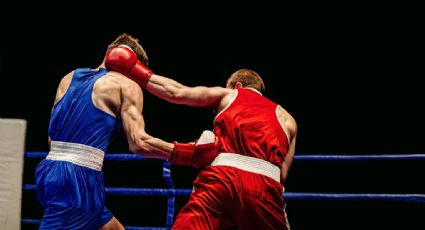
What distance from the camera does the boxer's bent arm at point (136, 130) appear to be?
2457mm

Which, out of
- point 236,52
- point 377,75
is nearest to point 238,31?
point 236,52

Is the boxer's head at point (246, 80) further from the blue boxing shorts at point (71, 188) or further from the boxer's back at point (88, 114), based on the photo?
the blue boxing shorts at point (71, 188)

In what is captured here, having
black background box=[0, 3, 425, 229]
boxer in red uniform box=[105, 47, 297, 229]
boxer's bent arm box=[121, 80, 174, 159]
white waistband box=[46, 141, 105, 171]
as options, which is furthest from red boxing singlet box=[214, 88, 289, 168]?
black background box=[0, 3, 425, 229]

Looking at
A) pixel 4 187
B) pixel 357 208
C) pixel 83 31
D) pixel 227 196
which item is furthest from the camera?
pixel 357 208

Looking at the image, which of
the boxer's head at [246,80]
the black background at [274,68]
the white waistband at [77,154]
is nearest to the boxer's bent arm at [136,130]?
the white waistband at [77,154]

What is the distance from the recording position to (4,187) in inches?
114

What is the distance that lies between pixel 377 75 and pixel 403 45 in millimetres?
633

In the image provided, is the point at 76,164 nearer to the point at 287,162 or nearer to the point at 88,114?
the point at 88,114

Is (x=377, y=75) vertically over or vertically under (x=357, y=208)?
over

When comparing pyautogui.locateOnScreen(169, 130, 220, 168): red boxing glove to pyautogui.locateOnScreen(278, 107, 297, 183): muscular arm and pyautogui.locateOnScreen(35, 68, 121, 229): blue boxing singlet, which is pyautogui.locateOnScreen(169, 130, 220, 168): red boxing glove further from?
pyautogui.locateOnScreen(278, 107, 297, 183): muscular arm

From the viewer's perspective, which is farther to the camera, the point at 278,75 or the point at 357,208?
the point at 357,208

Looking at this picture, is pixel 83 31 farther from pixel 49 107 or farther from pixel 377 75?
pixel 377 75

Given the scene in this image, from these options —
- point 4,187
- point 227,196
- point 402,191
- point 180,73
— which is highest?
point 227,196

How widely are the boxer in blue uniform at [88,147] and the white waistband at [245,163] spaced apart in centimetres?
4
